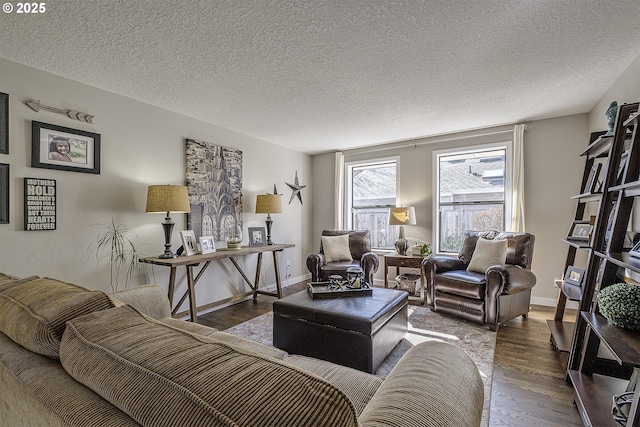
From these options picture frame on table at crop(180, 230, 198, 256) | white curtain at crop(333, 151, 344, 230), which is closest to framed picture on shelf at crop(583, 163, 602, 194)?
A: white curtain at crop(333, 151, 344, 230)

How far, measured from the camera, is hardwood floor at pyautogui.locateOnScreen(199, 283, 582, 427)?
1.75 meters

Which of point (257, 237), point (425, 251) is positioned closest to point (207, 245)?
point (257, 237)

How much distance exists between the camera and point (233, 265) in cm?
408

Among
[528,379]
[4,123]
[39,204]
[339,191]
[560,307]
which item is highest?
[4,123]

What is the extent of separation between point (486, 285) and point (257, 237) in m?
2.96

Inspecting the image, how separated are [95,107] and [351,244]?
3.48m

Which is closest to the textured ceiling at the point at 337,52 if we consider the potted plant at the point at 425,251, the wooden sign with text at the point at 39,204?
the wooden sign with text at the point at 39,204

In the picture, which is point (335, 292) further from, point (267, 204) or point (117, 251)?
point (117, 251)

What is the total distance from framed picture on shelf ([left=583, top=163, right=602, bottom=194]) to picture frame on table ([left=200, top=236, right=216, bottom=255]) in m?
3.72

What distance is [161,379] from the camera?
1.81 ft

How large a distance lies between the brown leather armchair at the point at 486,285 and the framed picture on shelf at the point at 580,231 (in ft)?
2.03

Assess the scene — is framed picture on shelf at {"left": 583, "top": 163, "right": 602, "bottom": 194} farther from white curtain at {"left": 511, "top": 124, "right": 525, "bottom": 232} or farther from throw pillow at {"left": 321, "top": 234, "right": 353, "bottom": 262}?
throw pillow at {"left": 321, "top": 234, "right": 353, "bottom": 262}

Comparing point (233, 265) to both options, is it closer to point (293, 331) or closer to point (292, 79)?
point (293, 331)

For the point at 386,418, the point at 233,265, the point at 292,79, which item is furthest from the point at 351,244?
the point at 386,418
